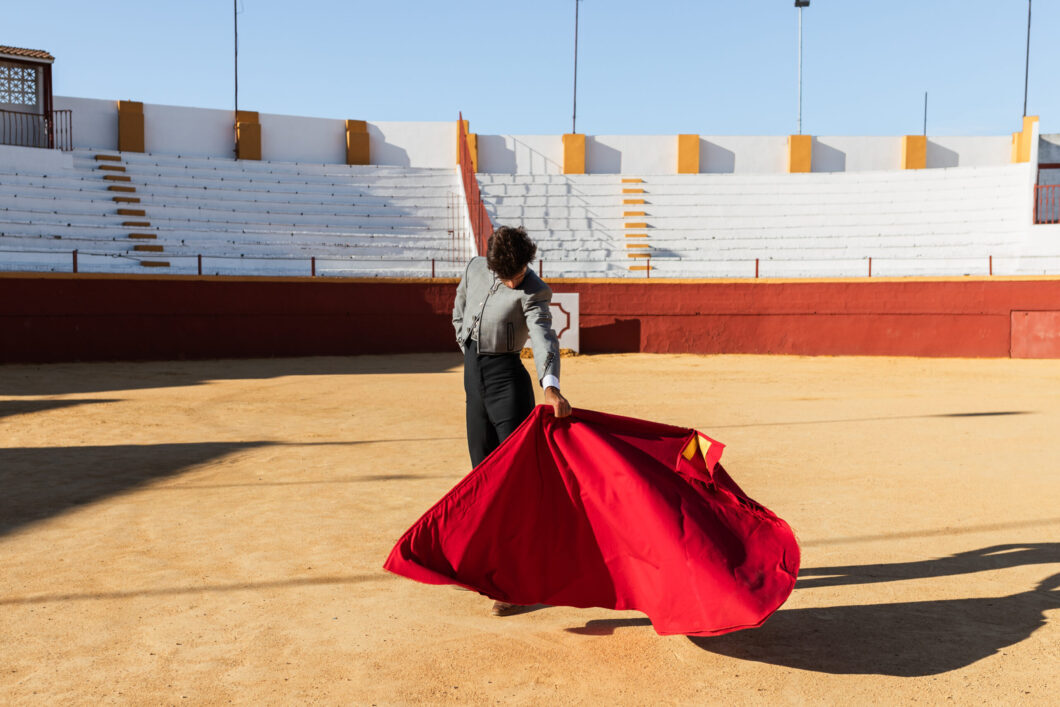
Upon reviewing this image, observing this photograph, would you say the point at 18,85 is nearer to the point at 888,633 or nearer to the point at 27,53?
the point at 27,53

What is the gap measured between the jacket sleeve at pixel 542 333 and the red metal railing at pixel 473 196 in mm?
13451

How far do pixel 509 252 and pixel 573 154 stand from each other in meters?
19.4

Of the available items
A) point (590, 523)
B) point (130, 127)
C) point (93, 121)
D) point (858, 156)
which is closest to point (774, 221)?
point (858, 156)

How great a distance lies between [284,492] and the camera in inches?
205

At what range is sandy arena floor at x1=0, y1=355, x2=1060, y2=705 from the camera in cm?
271

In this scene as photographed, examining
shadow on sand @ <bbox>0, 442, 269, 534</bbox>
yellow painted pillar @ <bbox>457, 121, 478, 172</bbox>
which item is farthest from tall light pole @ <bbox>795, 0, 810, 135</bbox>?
shadow on sand @ <bbox>0, 442, 269, 534</bbox>

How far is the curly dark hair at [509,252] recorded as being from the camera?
10.8 ft

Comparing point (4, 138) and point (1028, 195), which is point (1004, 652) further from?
point (4, 138)

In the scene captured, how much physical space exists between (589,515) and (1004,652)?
4.57 feet

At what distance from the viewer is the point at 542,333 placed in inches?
130

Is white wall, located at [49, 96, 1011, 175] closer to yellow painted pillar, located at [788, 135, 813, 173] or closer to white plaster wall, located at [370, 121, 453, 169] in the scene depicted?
white plaster wall, located at [370, 121, 453, 169]

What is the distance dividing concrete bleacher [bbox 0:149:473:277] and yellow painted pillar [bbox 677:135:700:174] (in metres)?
5.58

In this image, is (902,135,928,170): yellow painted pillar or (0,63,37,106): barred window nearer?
(0,63,37,106): barred window

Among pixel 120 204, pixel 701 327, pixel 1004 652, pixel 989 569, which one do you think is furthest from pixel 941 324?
pixel 120 204
